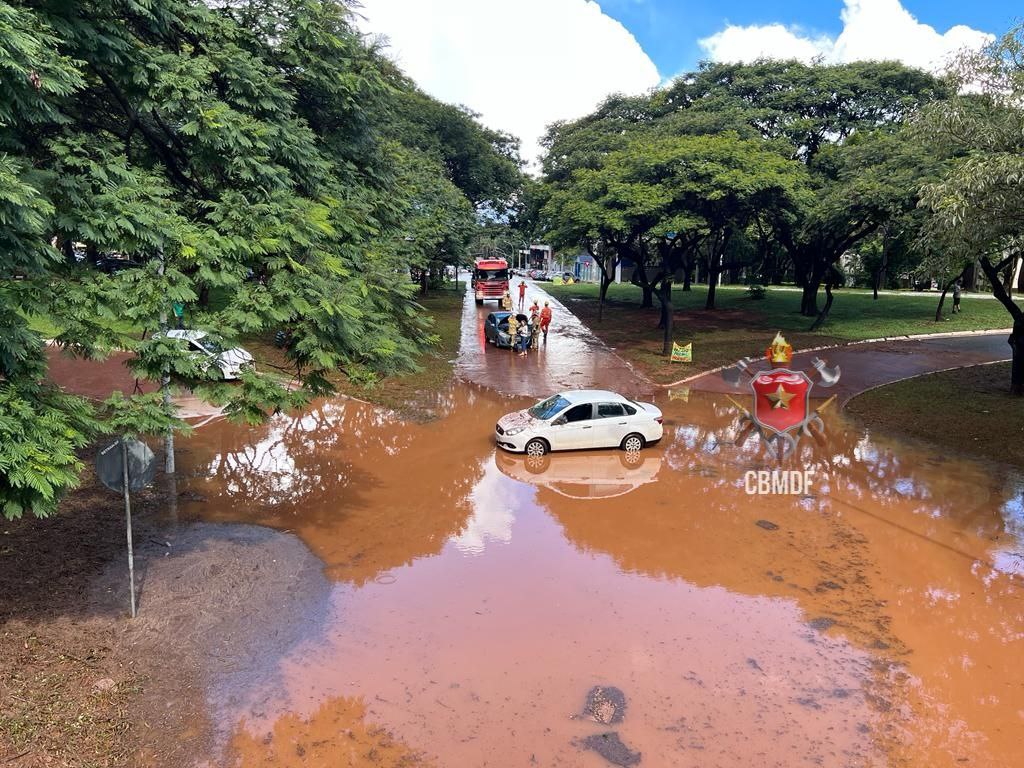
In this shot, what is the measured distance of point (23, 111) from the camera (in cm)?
640

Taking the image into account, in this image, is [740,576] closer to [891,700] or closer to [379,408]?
[891,700]

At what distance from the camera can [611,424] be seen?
15.6 m

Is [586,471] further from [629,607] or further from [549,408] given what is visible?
[629,607]

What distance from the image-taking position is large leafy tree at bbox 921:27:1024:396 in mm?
12406

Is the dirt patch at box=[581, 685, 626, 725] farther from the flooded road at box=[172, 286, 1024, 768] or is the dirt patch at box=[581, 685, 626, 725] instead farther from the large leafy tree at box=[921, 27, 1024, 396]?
the large leafy tree at box=[921, 27, 1024, 396]

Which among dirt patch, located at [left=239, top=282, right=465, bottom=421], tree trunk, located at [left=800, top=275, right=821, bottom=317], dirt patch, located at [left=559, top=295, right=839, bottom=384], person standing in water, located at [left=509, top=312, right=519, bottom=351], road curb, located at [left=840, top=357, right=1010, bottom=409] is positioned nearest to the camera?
dirt patch, located at [left=239, top=282, right=465, bottom=421]

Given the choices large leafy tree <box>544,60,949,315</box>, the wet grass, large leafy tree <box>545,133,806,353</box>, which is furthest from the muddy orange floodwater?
large leafy tree <box>544,60,949,315</box>

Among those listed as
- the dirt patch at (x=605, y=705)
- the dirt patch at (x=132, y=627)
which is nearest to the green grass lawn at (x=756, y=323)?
the dirt patch at (x=132, y=627)

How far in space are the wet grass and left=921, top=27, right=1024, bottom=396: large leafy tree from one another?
4.58 metres

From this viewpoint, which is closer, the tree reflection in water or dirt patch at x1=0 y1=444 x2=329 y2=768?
dirt patch at x1=0 y1=444 x2=329 y2=768

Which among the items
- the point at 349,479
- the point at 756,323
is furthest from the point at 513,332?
the point at 349,479

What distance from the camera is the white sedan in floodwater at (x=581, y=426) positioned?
50.4 ft

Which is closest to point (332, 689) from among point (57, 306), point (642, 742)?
point (642, 742)

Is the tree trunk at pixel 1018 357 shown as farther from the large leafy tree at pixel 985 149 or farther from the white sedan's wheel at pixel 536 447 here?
the white sedan's wheel at pixel 536 447
